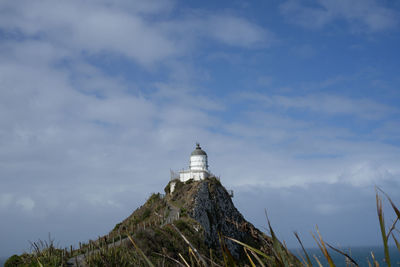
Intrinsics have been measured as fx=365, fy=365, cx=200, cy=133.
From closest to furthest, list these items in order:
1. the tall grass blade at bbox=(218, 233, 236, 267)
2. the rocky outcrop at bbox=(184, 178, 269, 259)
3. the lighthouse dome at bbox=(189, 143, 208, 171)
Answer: the tall grass blade at bbox=(218, 233, 236, 267)
the rocky outcrop at bbox=(184, 178, 269, 259)
the lighthouse dome at bbox=(189, 143, 208, 171)

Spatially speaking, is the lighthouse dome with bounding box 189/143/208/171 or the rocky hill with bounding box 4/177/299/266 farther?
the lighthouse dome with bounding box 189/143/208/171

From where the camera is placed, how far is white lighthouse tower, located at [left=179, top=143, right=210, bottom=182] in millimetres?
66000

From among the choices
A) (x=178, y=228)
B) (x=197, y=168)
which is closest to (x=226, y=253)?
(x=178, y=228)

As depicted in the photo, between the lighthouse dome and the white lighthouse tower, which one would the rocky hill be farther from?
the lighthouse dome

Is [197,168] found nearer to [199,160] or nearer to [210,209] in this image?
[199,160]

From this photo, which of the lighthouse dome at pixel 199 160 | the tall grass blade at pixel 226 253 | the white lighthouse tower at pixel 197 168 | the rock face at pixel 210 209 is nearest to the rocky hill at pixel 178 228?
the rock face at pixel 210 209

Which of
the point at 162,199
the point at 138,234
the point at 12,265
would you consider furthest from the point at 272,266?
the point at 162,199

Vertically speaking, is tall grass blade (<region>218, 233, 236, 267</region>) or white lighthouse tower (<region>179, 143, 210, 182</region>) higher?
white lighthouse tower (<region>179, 143, 210, 182</region>)

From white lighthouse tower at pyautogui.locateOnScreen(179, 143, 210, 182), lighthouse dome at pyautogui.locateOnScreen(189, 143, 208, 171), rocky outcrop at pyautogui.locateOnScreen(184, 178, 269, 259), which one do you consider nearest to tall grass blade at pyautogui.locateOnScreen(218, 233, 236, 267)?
rocky outcrop at pyautogui.locateOnScreen(184, 178, 269, 259)

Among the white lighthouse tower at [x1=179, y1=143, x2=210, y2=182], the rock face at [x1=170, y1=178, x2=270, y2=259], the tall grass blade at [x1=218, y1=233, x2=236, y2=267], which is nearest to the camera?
the tall grass blade at [x1=218, y1=233, x2=236, y2=267]

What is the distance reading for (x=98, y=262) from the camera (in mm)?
8344

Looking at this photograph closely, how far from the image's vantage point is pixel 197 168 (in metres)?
67.5

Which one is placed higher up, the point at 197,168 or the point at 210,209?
the point at 197,168

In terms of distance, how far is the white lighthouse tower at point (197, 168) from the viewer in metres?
66.0
